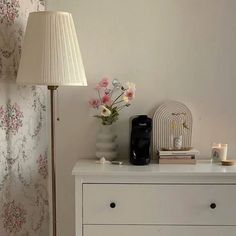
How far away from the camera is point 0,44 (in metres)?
1.82

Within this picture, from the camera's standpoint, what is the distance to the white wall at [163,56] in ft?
7.47

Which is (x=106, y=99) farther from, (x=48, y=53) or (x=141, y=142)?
(x=48, y=53)

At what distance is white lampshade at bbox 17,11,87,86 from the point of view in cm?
182

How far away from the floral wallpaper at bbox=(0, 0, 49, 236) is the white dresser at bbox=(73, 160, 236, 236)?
0.98 feet

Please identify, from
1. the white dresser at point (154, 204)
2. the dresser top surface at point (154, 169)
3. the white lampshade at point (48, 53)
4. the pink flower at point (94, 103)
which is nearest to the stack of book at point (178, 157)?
the dresser top surface at point (154, 169)

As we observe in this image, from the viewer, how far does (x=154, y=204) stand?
1966 millimetres

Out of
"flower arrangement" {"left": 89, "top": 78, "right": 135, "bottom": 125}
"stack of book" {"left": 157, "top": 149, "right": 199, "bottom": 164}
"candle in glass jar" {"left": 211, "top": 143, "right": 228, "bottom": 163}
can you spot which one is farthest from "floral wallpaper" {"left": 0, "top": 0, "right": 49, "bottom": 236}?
"candle in glass jar" {"left": 211, "top": 143, "right": 228, "bottom": 163}

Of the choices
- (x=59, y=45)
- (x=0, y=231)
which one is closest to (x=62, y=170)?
(x=0, y=231)

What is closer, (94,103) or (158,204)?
(158,204)

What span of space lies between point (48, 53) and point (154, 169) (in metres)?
0.75

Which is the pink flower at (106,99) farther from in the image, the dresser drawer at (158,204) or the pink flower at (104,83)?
the dresser drawer at (158,204)

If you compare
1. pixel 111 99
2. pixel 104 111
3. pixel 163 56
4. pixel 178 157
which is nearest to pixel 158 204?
pixel 178 157

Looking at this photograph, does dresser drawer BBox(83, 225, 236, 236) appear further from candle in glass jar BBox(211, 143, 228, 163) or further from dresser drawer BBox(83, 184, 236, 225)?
candle in glass jar BBox(211, 143, 228, 163)

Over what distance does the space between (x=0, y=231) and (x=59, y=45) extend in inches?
34.0
